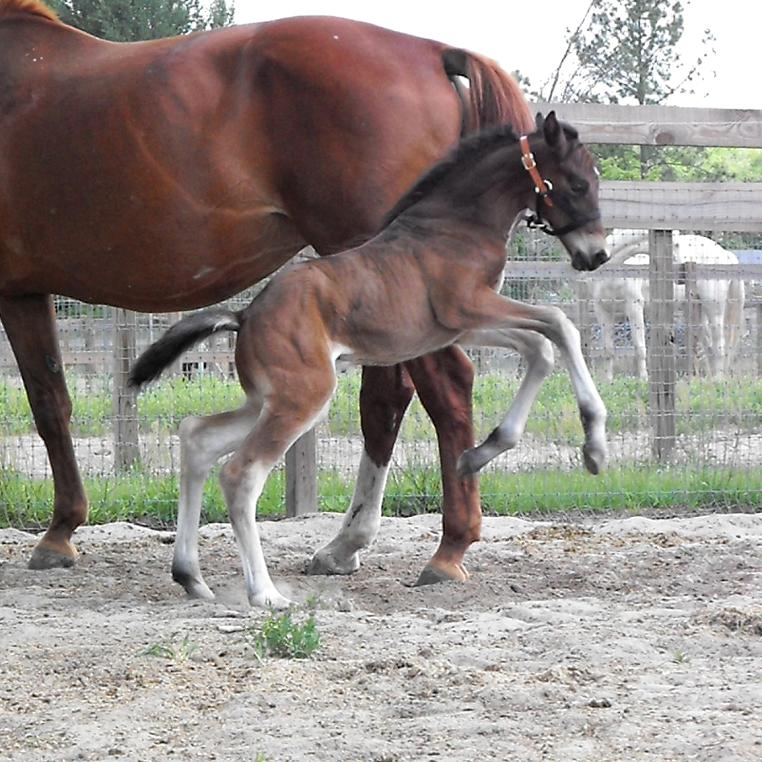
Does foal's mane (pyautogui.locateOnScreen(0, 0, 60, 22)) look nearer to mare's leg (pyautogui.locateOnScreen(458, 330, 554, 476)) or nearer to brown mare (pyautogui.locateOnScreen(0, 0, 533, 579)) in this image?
brown mare (pyautogui.locateOnScreen(0, 0, 533, 579))

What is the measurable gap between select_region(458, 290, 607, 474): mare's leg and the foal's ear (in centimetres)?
58

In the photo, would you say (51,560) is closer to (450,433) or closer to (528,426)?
(450,433)

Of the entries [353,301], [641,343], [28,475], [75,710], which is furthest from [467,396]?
[641,343]

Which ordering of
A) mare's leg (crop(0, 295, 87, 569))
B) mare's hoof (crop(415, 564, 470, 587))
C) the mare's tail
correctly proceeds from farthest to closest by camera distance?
the mare's tail < mare's leg (crop(0, 295, 87, 569)) < mare's hoof (crop(415, 564, 470, 587))

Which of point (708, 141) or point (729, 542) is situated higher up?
point (708, 141)

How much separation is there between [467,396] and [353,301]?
0.72 m

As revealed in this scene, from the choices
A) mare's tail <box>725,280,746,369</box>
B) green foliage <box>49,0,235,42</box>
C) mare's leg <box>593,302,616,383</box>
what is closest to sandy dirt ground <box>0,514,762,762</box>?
mare's tail <box>725,280,746,369</box>

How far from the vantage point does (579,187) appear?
4875 millimetres

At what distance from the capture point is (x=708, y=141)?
7.35 meters

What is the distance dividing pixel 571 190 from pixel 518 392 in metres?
0.74

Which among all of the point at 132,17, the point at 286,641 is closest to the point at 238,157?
the point at 286,641

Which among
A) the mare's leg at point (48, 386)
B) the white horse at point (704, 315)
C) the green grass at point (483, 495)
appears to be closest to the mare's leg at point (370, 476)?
the mare's leg at point (48, 386)

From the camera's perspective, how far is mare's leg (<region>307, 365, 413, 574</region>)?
5598 mm

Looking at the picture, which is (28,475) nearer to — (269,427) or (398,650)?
(269,427)
